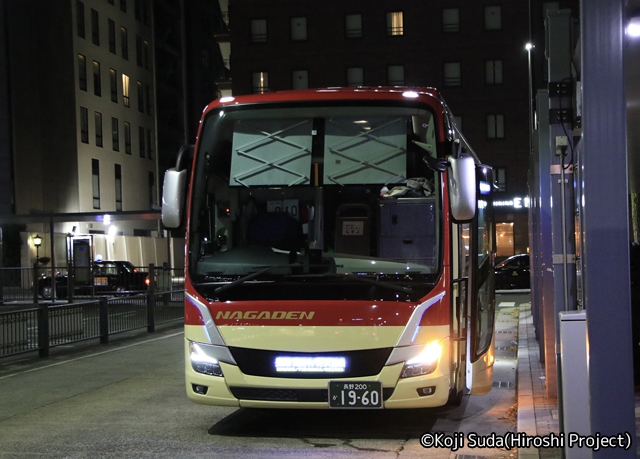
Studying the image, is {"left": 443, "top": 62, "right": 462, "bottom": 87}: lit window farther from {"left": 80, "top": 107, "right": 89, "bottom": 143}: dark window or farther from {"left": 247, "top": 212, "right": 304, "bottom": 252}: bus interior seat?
{"left": 247, "top": 212, "right": 304, "bottom": 252}: bus interior seat

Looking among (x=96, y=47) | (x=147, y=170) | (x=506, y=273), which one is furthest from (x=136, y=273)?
(x=147, y=170)

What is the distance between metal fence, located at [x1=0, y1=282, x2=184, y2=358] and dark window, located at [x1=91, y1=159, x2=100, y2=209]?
36314 mm

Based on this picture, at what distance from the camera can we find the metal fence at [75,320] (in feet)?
49.6

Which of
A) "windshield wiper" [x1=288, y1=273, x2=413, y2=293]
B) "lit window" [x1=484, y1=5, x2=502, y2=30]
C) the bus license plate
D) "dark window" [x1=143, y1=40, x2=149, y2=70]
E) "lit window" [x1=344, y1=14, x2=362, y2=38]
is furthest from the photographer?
"dark window" [x1=143, y1=40, x2=149, y2=70]

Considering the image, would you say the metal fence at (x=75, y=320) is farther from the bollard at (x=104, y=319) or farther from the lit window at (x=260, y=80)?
the lit window at (x=260, y=80)

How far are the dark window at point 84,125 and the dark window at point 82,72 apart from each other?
143 cm

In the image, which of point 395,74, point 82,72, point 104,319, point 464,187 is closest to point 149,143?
point 82,72

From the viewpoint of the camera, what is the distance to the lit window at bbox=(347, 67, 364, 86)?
55594 millimetres

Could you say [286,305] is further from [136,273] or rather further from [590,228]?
[136,273]

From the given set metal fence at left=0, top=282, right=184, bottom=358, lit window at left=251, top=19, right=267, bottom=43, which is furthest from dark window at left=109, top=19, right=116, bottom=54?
metal fence at left=0, top=282, right=184, bottom=358

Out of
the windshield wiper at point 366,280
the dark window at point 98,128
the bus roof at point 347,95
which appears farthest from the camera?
the dark window at point 98,128

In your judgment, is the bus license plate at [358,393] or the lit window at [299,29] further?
the lit window at [299,29]

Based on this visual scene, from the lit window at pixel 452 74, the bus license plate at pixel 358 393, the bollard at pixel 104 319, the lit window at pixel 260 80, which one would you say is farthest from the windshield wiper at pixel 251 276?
the lit window at pixel 260 80

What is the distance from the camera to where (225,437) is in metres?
8.61
